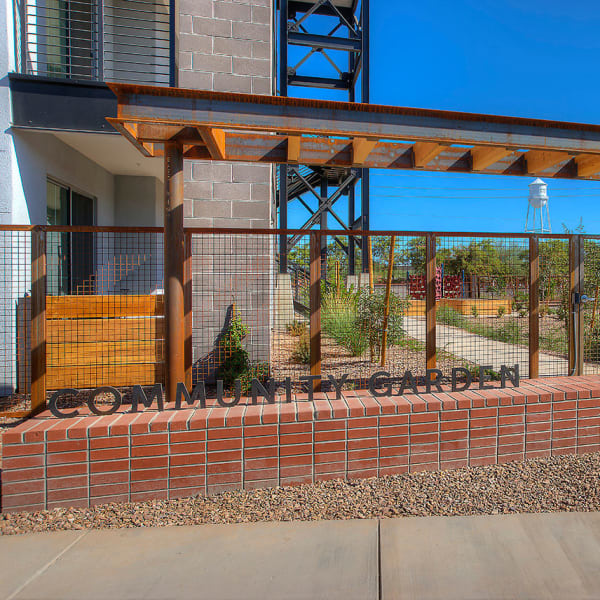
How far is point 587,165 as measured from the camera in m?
4.80

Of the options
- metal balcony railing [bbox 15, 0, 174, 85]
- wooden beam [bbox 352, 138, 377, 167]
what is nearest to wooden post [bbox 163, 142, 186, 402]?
wooden beam [bbox 352, 138, 377, 167]

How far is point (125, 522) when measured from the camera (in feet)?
9.08

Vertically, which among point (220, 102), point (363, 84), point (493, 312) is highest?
point (363, 84)

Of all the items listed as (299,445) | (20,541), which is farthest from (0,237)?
(299,445)

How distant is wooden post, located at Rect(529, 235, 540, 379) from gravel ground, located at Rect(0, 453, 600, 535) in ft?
5.23

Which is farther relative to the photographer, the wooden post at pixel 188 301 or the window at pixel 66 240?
the window at pixel 66 240

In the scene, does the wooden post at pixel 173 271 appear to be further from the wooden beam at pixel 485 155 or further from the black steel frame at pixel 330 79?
the black steel frame at pixel 330 79

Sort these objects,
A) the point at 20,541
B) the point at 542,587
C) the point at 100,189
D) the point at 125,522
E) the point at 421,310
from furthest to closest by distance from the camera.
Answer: the point at 100,189, the point at 421,310, the point at 125,522, the point at 20,541, the point at 542,587

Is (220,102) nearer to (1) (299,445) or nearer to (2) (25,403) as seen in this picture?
(1) (299,445)

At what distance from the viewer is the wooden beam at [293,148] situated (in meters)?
4.18

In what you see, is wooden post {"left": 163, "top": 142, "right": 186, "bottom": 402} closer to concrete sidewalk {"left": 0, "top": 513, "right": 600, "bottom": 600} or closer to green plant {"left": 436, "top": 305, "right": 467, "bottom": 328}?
concrete sidewalk {"left": 0, "top": 513, "right": 600, "bottom": 600}

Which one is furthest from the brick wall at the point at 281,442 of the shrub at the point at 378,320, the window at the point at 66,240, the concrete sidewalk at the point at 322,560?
the window at the point at 66,240

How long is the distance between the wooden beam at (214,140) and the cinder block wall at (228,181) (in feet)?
6.17

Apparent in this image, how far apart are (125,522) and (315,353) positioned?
7.42 ft
